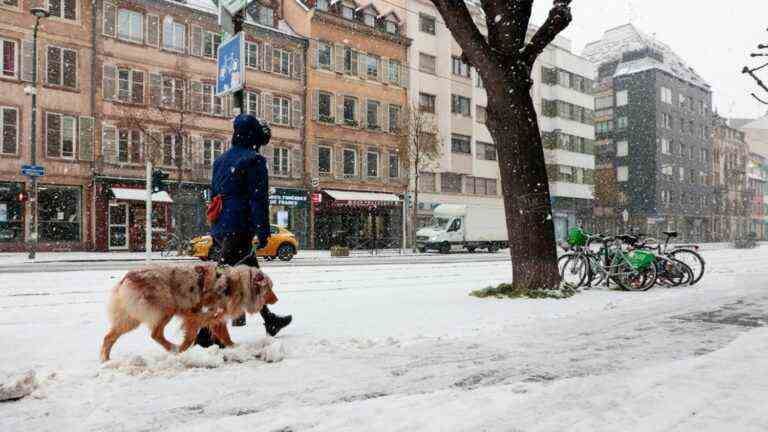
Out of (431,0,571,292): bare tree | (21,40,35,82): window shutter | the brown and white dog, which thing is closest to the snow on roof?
(21,40,35,82): window shutter

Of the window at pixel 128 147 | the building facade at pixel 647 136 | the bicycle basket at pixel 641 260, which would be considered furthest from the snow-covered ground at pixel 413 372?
the building facade at pixel 647 136

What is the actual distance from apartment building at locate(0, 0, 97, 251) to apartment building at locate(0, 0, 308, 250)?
0.04 metres

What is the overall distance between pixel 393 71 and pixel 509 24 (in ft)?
106

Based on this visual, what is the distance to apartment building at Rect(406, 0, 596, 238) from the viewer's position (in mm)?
41969

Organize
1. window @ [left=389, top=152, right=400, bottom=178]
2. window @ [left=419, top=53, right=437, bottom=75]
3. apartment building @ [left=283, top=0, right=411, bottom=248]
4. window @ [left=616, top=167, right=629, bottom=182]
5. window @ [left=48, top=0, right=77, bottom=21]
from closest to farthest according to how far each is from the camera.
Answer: window @ [left=48, top=0, right=77, bottom=21] < apartment building @ [left=283, top=0, right=411, bottom=248] < window @ [left=389, top=152, right=400, bottom=178] < window @ [left=419, top=53, right=437, bottom=75] < window @ [left=616, top=167, right=629, bottom=182]

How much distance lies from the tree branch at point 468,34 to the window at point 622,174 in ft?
196

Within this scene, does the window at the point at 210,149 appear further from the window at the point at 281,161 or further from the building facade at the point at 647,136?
the building facade at the point at 647,136

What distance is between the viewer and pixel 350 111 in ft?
124

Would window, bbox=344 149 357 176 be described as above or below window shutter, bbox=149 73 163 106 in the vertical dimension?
below

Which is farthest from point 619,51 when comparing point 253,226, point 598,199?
point 253,226

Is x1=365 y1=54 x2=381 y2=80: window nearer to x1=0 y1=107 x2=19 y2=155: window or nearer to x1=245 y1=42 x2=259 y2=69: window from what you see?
x1=245 y1=42 x2=259 y2=69: window

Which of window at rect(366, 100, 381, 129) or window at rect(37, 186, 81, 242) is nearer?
window at rect(37, 186, 81, 242)

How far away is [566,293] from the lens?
8688 millimetres

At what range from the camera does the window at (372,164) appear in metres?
38.2
